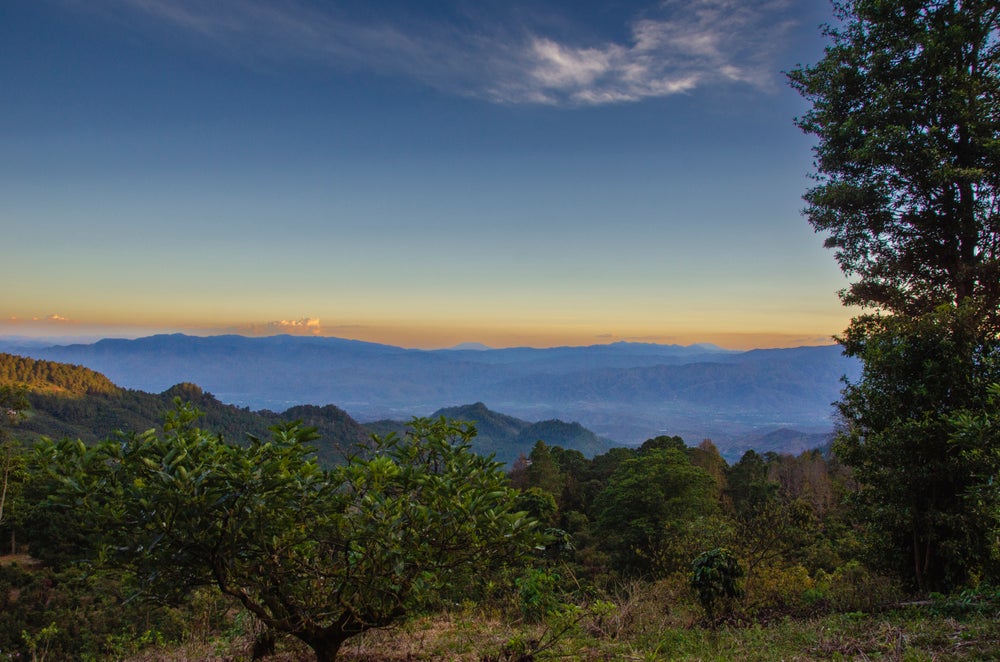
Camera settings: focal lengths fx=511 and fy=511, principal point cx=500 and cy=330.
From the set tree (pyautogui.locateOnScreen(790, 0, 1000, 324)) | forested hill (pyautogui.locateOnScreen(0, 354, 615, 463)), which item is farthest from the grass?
forested hill (pyautogui.locateOnScreen(0, 354, 615, 463))

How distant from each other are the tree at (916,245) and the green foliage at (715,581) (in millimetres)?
2318

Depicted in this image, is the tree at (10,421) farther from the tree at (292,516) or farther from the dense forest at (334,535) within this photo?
the tree at (292,516)

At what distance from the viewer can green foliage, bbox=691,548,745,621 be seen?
790cm

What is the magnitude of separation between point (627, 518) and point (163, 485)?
26.7 meters

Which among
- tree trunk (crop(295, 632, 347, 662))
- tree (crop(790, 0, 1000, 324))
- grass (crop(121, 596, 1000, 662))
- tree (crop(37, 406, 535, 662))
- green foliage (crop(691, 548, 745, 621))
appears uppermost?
tree (crop(790, 0, 1000, 324))

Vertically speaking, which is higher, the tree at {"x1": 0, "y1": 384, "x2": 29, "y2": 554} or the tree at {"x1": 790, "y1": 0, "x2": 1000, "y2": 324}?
the tree at {"x1": 790, "y1": 0, "x2": 1000, "y2": 324}

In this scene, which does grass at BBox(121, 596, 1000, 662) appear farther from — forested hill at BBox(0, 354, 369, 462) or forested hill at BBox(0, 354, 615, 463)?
forested hill at BBox(0, 354, 369, 462)

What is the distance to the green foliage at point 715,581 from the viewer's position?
7.90 metres

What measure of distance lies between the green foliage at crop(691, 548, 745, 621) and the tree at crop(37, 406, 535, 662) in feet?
19.0

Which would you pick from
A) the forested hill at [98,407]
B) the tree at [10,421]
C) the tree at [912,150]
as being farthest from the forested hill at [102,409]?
the tree at [912,150]

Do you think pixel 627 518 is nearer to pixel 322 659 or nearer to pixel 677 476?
pixel 677 476

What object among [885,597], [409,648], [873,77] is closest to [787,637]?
[885,597]

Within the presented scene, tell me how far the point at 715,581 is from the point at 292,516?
23.8ft

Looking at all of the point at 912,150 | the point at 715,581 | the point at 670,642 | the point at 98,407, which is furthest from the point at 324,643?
the point at 98,407
